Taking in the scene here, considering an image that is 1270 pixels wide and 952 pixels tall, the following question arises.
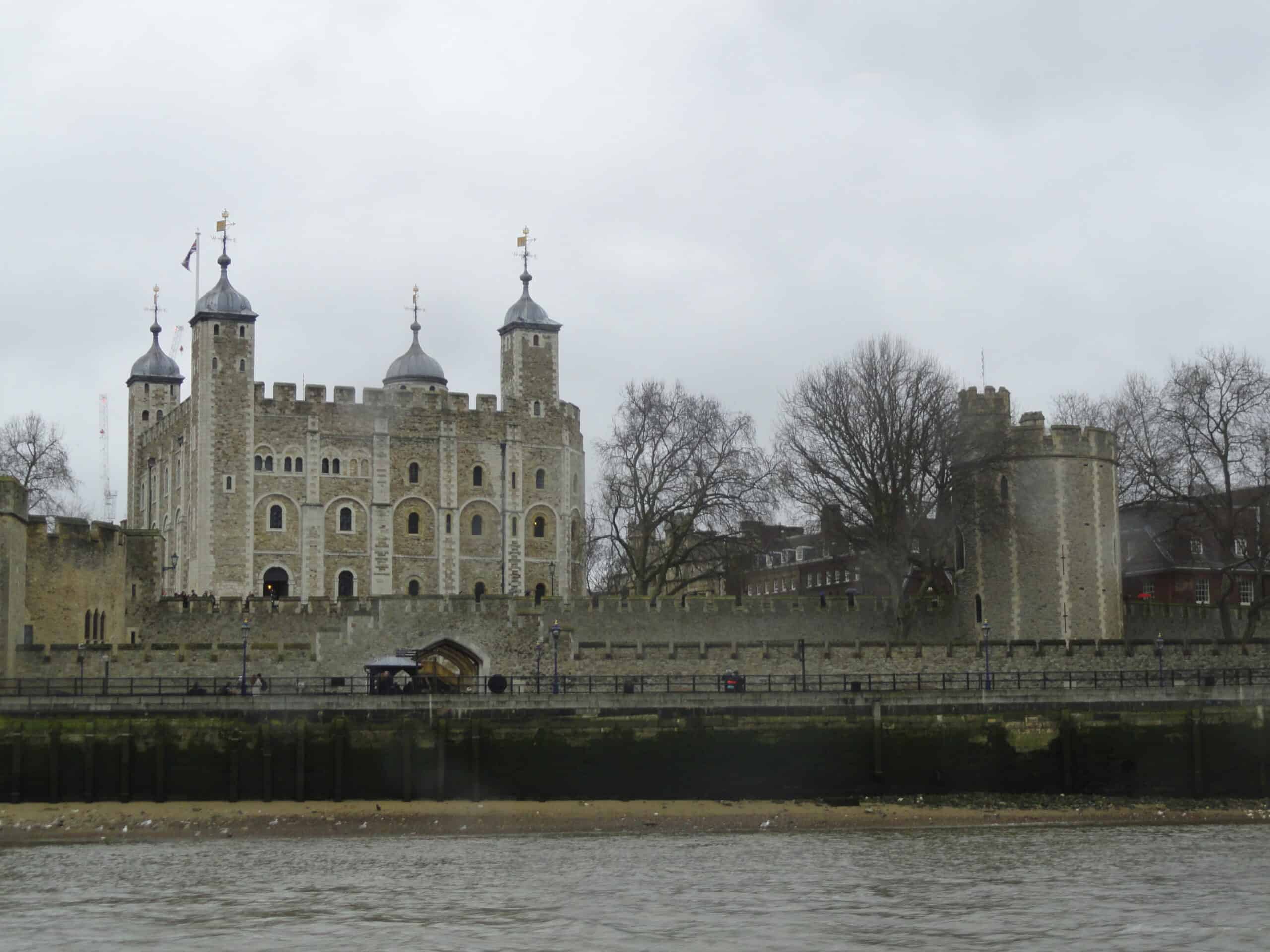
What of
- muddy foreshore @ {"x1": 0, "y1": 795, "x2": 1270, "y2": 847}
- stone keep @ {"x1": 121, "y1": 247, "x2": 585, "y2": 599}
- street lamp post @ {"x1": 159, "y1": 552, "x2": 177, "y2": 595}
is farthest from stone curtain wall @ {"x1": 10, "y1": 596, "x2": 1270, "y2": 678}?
street lamp post @ {"x1": 159, "y1": 552, "x2": 177, "y2": 595}

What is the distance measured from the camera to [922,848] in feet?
123

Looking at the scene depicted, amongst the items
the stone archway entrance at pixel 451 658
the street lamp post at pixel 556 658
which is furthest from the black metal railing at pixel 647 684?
the stone archway entrance at pixel 451 658

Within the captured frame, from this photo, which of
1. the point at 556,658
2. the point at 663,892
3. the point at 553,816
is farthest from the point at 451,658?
the point at 663,892

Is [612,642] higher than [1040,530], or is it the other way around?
[1040,530]

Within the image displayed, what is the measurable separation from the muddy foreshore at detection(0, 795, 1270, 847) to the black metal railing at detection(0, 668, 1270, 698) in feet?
9.65

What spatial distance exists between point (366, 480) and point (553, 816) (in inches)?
1469

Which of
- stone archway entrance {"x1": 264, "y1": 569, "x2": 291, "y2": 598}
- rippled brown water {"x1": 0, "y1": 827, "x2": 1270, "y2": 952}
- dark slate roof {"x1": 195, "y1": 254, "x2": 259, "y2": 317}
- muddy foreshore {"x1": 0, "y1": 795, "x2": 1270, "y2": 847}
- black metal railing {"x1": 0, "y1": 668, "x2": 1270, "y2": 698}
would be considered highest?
dark slate roof {"x1": 195, "y1": 254, "x2": 259, "y2": 317}

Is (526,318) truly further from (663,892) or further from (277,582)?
(663,892)

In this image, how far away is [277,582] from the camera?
7406 cm

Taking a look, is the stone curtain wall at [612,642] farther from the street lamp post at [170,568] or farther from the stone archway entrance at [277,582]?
the street lamp post at [170,568]

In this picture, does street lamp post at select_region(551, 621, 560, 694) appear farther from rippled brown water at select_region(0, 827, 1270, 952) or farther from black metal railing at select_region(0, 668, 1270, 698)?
rippled brown water at select_region(0, 827, 1270, 952)

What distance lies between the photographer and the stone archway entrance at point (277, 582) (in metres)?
73.6

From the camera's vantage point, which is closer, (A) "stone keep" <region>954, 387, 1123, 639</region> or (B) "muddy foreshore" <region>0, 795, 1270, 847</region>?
(B) "muddy foreshore" <region>0, 795, 1270, 847</region>

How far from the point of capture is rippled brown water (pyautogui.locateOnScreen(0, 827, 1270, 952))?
28953 mm
